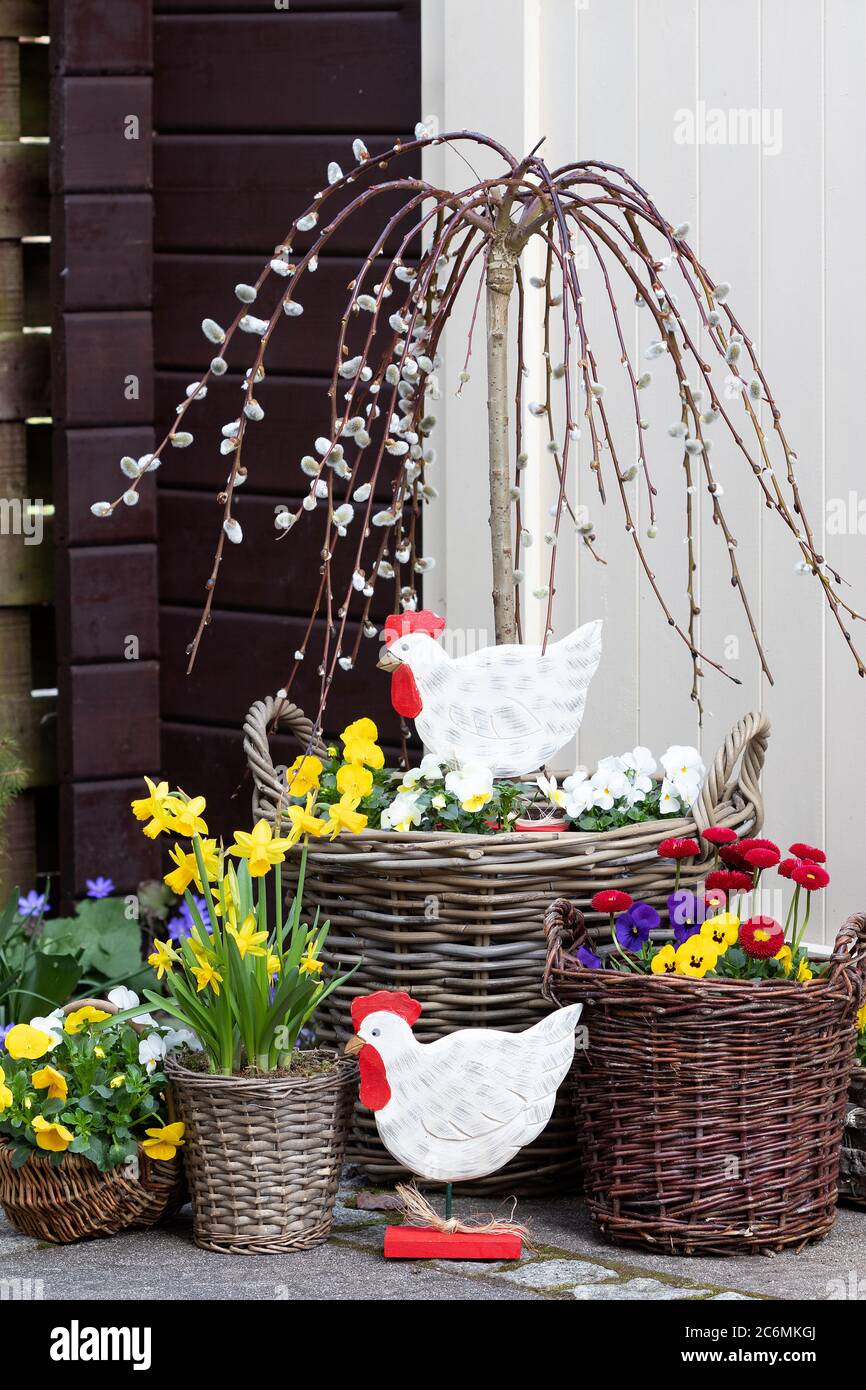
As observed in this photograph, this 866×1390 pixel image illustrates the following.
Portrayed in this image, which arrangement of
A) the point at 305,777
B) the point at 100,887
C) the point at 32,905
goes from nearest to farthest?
the point at 305,777 → the point at 32,905 → the point at 100,887

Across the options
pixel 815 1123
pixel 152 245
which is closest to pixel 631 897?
pixel 815 1123

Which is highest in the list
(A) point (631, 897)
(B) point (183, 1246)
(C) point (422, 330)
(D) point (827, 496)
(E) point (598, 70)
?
(E) point (598, 70)

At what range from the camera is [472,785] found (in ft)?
7.82

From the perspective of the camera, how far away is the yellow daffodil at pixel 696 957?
2.20 meters

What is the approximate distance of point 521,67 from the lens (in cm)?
312

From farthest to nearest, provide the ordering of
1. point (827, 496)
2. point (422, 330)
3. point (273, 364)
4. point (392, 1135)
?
point (273, 364) < point (827, 496) < point (422, 330) < point (392, 1135)

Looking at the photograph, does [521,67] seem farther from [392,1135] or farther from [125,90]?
[392,1135]

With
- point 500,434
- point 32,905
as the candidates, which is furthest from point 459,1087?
point 32,905

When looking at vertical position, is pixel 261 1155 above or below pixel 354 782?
below

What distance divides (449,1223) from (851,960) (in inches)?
23.9

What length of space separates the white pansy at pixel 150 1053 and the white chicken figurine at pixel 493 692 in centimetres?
56

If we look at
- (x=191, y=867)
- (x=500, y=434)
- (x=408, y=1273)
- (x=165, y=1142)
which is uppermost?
(x=500, y=434)

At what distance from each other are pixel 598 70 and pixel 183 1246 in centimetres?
209

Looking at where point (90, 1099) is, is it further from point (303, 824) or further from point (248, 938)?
point (303, 824)
